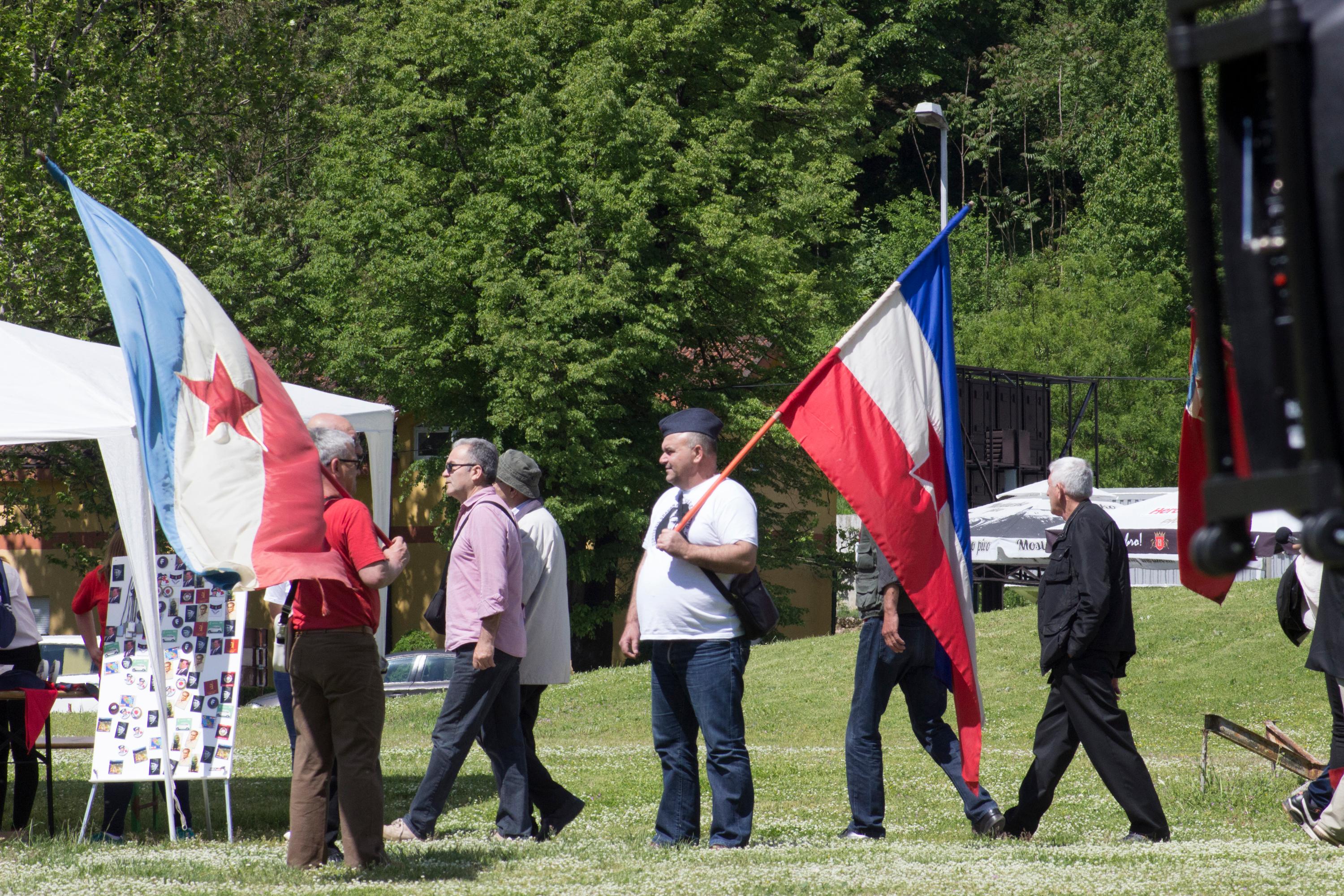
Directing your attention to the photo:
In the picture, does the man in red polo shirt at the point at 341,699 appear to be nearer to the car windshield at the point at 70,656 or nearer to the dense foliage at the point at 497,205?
the car windshield at the point at 70,656

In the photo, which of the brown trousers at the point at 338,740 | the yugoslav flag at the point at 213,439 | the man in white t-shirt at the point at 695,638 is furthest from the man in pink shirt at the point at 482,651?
the yugoslav flag at the point at 213,439

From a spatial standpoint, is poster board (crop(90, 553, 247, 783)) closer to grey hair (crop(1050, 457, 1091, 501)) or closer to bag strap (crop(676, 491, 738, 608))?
bag strap (crop(676, 491, 738, 608))

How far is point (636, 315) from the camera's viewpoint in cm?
2606

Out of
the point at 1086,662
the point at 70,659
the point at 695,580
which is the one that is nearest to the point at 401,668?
the point at 70,659

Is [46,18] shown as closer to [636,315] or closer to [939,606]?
[636,315]

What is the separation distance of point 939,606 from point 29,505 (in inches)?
888

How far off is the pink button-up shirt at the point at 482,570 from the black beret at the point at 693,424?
3.12 feet

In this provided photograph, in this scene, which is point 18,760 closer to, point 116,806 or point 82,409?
point 116,806

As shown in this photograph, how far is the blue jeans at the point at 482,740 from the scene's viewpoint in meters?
7.29

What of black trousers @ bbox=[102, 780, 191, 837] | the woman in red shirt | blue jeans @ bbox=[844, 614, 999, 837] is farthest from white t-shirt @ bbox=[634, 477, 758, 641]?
the woman in red shirt

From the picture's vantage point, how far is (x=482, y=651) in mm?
7027

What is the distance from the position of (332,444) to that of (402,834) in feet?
7.01

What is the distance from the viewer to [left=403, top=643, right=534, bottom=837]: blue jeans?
287 inches

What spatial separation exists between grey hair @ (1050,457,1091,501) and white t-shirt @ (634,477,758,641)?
159 cm
